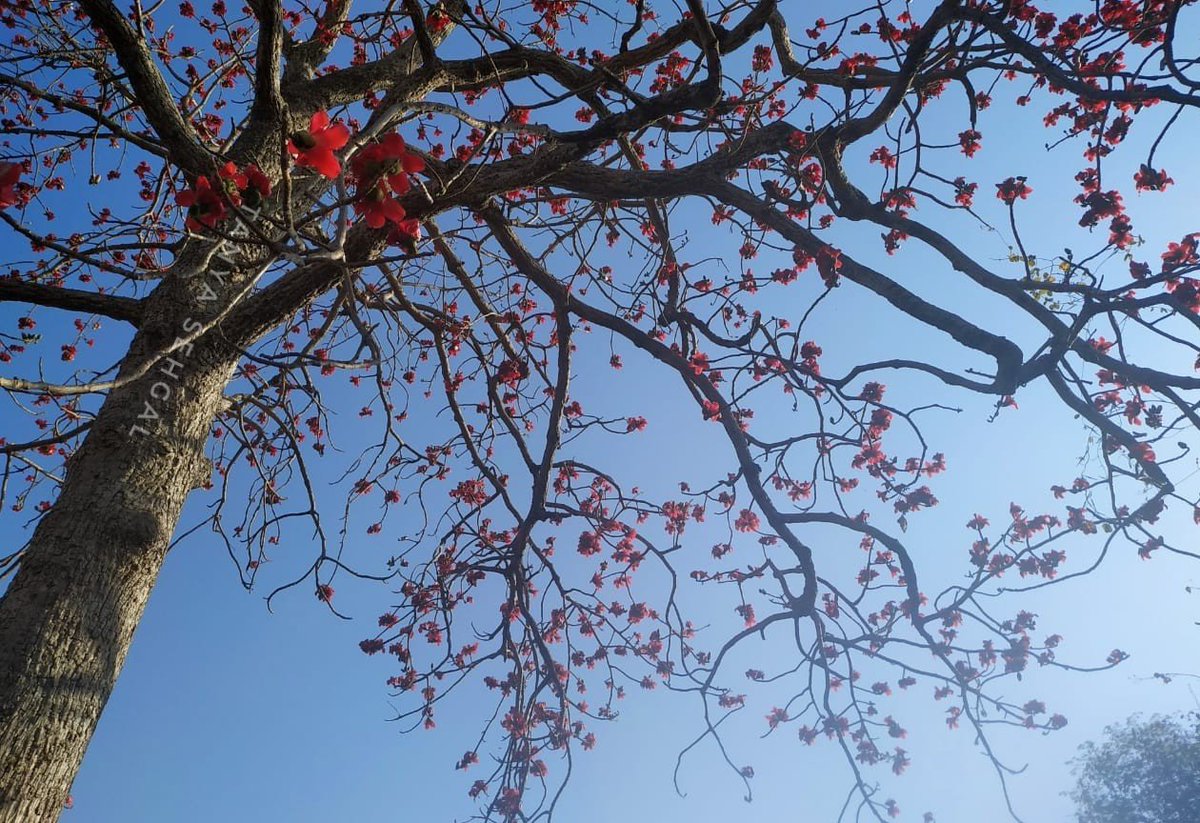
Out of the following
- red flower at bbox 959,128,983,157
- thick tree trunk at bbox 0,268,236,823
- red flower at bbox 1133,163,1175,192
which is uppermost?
red flower at bbox 959,128,983,157

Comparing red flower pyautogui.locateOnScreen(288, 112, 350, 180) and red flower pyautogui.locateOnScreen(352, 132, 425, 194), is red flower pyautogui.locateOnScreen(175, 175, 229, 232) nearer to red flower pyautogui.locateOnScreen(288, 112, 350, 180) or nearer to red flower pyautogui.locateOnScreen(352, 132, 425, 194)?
red flower pyautogui.locateOnScreen(288, 112, 350, 180)

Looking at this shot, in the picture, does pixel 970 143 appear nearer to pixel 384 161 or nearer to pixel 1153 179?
pixel 1153 179

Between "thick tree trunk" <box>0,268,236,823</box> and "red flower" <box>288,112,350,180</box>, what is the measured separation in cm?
123

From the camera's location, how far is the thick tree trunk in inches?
56.2

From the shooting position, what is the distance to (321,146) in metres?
1.14

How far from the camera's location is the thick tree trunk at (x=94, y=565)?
143 cm

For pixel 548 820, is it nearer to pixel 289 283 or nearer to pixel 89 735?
pixel 89 735

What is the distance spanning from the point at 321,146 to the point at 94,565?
1279 mm

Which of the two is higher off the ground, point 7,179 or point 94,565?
point 7,179

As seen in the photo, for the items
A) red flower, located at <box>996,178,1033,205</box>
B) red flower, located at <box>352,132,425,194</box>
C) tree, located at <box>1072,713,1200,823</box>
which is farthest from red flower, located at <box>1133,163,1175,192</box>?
tree, located at <box>1072,713,1200,823</box>

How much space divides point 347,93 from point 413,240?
2635mm

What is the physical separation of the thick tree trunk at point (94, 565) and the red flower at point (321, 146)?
1.23 m

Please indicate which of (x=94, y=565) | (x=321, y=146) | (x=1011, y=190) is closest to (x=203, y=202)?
(x=321, y=146)

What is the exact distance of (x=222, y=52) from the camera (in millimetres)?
4141
